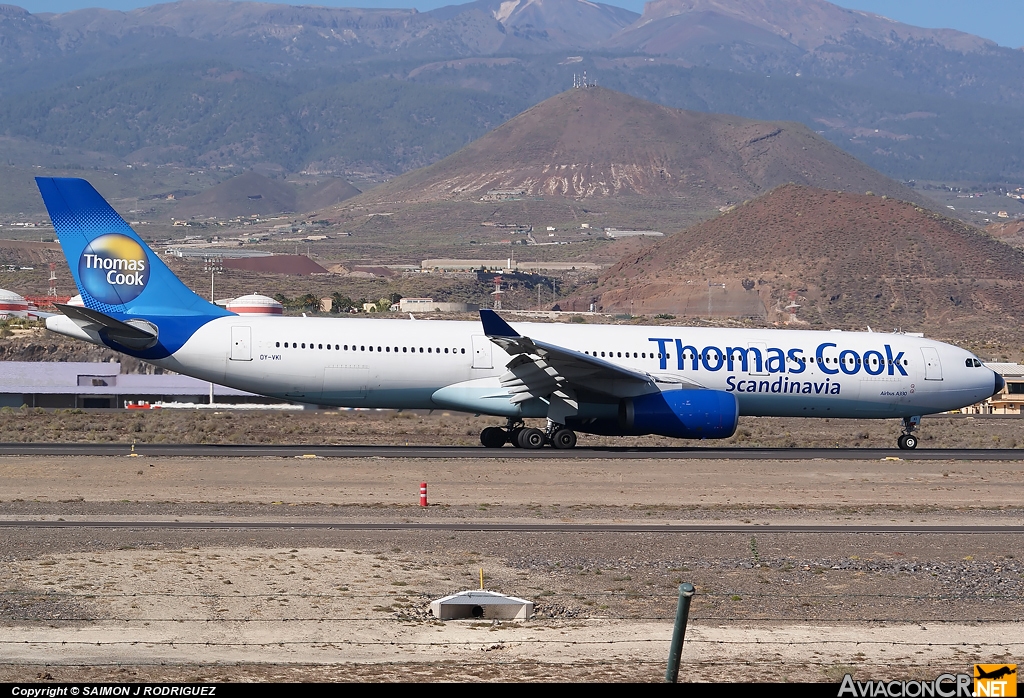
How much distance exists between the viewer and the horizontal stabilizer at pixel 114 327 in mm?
33812

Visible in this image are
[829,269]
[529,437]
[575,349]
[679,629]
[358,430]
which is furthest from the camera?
[829,269]

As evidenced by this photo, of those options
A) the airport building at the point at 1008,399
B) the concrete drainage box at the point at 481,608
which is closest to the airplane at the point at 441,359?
the concrete drainage box at the point at 481,608

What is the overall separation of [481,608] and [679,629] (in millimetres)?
5264

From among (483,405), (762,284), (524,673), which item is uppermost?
(762,284)

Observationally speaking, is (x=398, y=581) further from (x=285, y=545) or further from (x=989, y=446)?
(x=989, y=446)

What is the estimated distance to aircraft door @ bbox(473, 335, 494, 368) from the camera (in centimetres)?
3681

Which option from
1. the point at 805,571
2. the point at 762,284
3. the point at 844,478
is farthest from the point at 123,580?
the point at 762,284

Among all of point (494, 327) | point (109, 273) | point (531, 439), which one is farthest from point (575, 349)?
point (109, 273)

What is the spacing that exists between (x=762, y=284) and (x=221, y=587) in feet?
386

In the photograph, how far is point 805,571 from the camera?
19906 mm

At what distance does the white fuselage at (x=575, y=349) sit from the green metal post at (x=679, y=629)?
79.6 ft

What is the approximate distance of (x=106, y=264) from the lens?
3594cm

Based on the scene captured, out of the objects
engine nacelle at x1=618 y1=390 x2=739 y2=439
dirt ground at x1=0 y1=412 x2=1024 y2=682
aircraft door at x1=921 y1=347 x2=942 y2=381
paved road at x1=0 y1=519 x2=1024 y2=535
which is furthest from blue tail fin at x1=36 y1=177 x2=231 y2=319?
aircraft door at x1=921 y1=347 x2=942 y2=381

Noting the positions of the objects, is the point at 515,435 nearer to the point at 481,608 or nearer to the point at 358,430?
the point at 358,430
